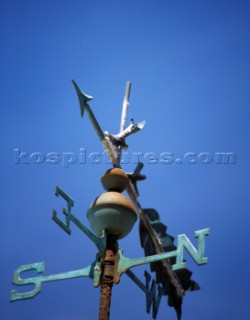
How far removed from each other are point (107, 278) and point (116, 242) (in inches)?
18.5

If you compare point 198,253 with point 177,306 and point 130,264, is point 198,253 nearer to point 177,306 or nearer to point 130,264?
point 130,264

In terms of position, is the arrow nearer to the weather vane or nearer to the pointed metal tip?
the weather vane

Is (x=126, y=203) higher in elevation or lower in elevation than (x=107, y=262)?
higher

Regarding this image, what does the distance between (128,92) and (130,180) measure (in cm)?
152

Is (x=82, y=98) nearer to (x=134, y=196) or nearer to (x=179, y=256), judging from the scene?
(x=134, y=196)

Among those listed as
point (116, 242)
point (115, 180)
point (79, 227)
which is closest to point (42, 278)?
point (79, 227)

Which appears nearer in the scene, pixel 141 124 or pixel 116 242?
pixel 116 242

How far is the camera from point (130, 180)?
17.4 feet

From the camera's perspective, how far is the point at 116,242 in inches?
179

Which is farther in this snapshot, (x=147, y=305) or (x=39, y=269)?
(x=147, y=305)

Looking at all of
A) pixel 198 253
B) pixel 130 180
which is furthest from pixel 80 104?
pixel 198 253

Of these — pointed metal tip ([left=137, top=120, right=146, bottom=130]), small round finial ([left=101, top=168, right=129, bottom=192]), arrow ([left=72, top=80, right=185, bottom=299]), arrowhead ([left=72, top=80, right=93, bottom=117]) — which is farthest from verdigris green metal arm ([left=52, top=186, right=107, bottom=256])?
pointed metal tip ([left=137, top=120, right=146, bottom=130])

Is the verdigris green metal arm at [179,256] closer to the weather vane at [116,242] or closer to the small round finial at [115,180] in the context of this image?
the weather vane at [116,242]

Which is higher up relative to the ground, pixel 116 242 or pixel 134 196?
pixel 134 196
